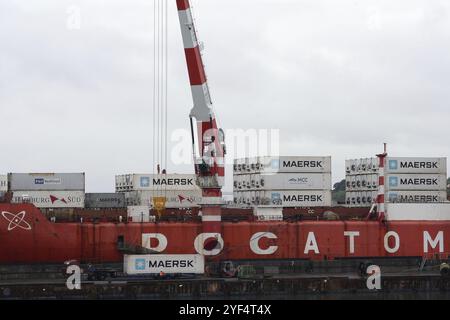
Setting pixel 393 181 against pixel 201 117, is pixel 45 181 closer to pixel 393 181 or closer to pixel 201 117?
pixel 201 117

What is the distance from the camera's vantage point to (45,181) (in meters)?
85.6

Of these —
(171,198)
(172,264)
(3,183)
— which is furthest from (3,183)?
(172,264)

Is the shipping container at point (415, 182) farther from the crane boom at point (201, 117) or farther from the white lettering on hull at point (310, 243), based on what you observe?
the crane boom at point (201, 117)

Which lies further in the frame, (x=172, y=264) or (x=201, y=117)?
(x=201, y=117)

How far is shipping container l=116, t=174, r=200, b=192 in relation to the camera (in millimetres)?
91375

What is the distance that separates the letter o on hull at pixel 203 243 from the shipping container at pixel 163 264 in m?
3.64

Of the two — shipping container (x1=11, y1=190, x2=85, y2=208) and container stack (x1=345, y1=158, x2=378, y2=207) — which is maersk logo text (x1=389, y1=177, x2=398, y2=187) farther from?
shipping container (x1=11, y1=190, x2=85, y2=208)

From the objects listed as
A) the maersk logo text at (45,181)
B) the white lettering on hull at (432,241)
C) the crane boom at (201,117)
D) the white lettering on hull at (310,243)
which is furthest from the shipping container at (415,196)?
the maersk logo text at (45,181)

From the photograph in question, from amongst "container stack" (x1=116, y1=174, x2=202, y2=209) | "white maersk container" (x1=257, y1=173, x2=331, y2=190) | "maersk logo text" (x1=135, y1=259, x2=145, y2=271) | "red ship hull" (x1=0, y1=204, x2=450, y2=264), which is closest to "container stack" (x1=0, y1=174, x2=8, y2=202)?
"red ship hull" (x1=0, y1=204, x2=450, y2=264)

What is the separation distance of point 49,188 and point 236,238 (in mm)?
16032

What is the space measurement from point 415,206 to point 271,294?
19.3 m

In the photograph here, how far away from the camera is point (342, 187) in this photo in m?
188
